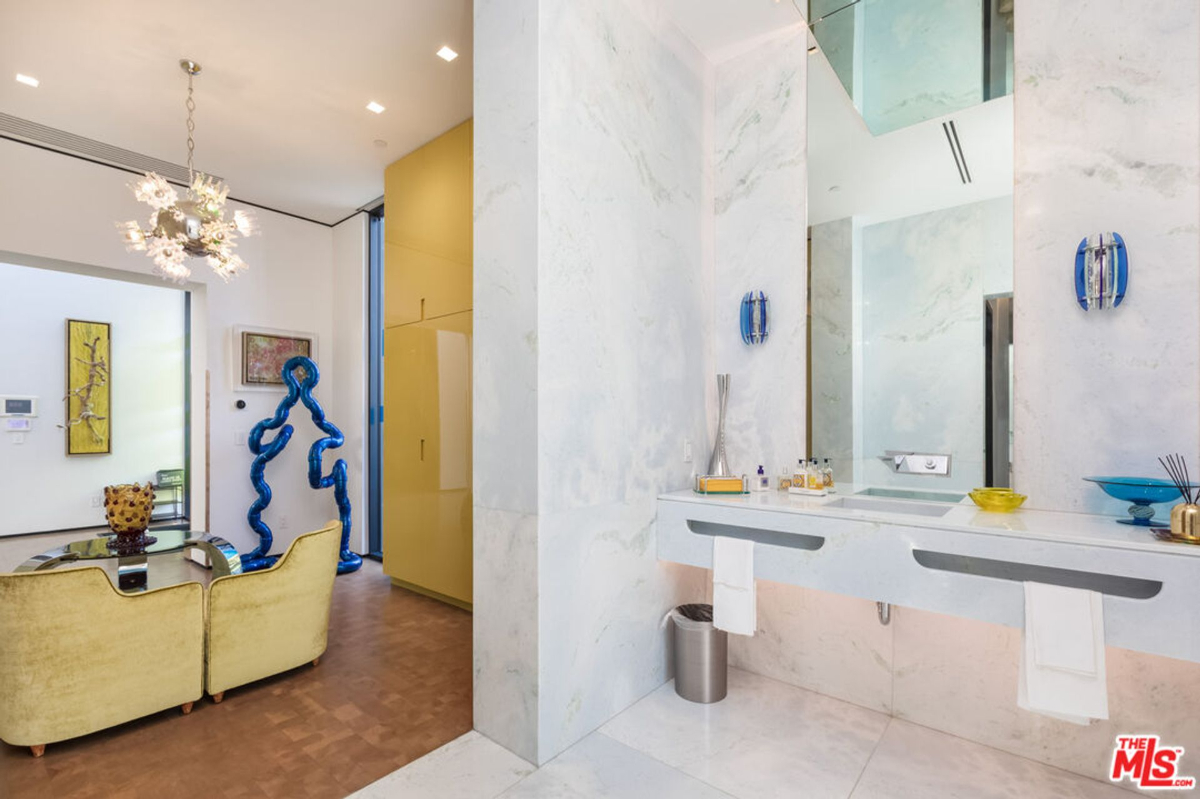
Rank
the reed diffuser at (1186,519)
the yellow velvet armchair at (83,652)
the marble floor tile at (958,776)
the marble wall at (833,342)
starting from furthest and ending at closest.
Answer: the marble wall at (833,342), the yellow velvet armchair at (83,652), the marble floor tile at (958,776), the reed diffuser at (1186,519)

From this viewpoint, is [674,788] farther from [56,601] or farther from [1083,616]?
[56,601]

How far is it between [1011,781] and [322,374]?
5.65 metres

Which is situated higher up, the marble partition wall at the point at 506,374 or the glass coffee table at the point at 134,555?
the marble partition wall at the point at 506,374

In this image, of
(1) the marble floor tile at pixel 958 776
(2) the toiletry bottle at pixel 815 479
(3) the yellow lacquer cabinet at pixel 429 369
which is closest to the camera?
(1) the marble floor tile at pixel 958 776

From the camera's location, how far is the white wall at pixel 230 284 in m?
3.91

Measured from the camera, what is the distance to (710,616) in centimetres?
281

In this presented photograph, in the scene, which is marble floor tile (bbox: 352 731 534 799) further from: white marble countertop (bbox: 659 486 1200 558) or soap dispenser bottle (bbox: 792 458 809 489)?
soap dispenser bottle (bbox: 792 458 809 489)

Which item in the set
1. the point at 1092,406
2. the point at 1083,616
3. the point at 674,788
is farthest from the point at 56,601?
the point at 1092,406

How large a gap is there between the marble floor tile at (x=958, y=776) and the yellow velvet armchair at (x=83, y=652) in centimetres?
270

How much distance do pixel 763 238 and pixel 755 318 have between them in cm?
42

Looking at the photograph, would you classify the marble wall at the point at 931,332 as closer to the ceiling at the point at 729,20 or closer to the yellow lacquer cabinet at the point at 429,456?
the ceiling at the point at 729,20

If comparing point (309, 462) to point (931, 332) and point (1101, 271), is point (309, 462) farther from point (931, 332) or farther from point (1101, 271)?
point (1101, 271)

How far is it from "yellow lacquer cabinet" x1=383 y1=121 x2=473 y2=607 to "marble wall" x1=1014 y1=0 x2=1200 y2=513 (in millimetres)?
3010

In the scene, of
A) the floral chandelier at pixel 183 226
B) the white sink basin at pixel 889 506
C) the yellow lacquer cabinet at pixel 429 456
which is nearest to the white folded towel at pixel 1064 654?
the white sink basin at pixel 889 506
